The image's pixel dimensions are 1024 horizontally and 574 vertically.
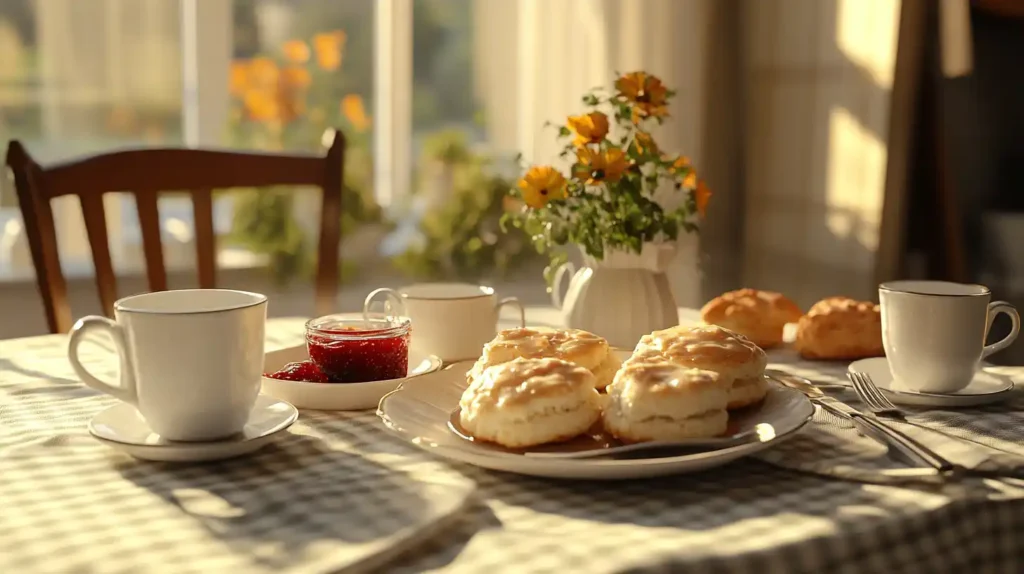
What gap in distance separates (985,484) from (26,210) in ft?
4.29

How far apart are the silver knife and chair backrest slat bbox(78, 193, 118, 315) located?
1.05 metres

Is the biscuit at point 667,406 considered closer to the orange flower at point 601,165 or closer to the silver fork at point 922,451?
the silver fork at point 922,451

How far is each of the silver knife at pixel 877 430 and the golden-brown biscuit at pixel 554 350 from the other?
17 cm

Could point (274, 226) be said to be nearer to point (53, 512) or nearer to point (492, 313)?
point (492, 313)

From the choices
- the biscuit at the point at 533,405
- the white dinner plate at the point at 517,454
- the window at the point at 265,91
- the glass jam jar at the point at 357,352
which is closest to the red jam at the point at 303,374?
the glass jam jar at the point at 357,352

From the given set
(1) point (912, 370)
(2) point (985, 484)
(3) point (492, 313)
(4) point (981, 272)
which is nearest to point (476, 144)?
(4) point (981, 272)

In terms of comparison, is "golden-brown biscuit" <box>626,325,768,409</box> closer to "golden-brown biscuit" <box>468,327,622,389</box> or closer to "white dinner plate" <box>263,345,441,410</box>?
"golden-brown biscuit" <box>468,327,622,389</box>

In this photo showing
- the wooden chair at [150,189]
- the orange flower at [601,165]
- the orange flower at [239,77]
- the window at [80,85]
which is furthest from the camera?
the orange flower at [239,77]

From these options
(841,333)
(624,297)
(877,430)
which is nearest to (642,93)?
(624,297)

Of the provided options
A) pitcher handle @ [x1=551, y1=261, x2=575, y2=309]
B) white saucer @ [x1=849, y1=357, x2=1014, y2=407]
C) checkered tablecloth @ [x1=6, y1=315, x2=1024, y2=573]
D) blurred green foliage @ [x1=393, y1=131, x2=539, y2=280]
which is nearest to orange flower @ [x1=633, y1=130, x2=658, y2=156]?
pitcher handle @ [x1=551, y1=261, x2=575, y2=309]

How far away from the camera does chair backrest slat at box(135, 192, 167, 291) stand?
1.62m

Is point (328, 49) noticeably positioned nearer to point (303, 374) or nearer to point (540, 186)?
point (540, 186)

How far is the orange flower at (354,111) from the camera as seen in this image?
9.22 ft

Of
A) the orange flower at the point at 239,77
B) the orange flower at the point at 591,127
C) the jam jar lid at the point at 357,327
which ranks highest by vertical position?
the orange flower at the point at 239,77
